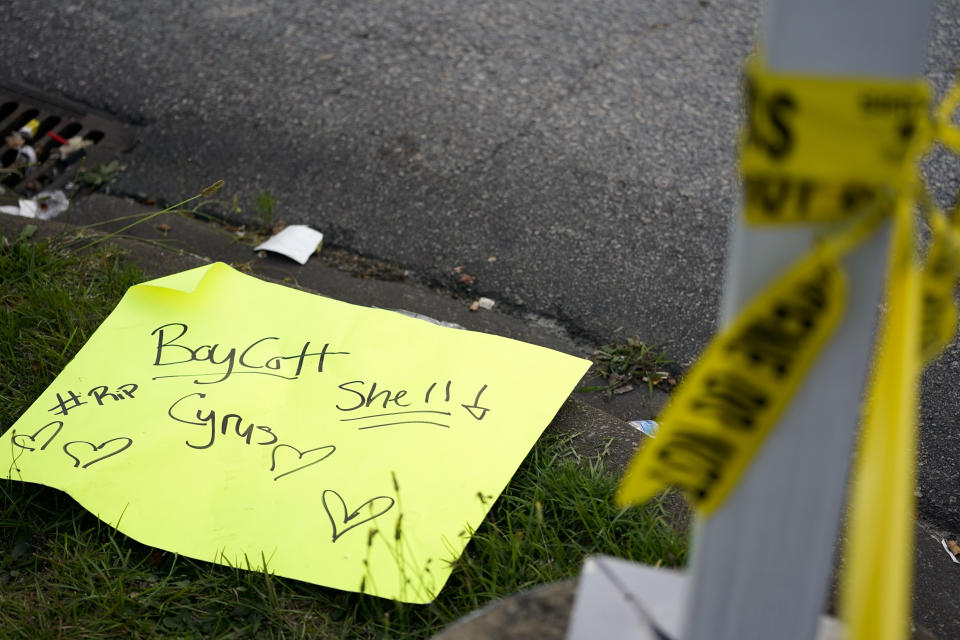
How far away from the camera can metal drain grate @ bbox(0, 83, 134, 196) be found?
6.18 feet

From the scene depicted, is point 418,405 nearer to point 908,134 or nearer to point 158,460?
point 158,460

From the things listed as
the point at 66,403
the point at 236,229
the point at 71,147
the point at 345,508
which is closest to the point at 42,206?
the point at 71,147

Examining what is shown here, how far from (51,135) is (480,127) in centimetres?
98

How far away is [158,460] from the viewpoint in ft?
3.87

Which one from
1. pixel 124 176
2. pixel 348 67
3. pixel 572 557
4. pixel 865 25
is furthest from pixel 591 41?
pixel 865 25

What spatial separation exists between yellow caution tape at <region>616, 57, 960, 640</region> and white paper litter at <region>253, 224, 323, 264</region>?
1.27 m

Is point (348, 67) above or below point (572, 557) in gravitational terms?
above

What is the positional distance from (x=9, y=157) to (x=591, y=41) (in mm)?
1440

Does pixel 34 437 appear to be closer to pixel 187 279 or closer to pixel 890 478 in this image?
pixel 187 279

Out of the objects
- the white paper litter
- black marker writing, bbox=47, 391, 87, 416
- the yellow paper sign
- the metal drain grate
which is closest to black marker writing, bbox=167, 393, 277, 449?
the yellow paper sign

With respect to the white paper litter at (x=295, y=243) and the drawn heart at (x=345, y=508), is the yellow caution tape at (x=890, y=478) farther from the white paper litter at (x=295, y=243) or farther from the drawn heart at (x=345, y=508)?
the white paper litter at (x=295, y=243)

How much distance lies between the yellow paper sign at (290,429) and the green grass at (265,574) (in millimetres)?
26

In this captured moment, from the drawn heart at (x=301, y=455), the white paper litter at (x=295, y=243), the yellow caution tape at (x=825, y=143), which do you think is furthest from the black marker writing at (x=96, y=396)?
the yellow caution tape at (x=825, y=143)

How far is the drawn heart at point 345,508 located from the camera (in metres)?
1.09
